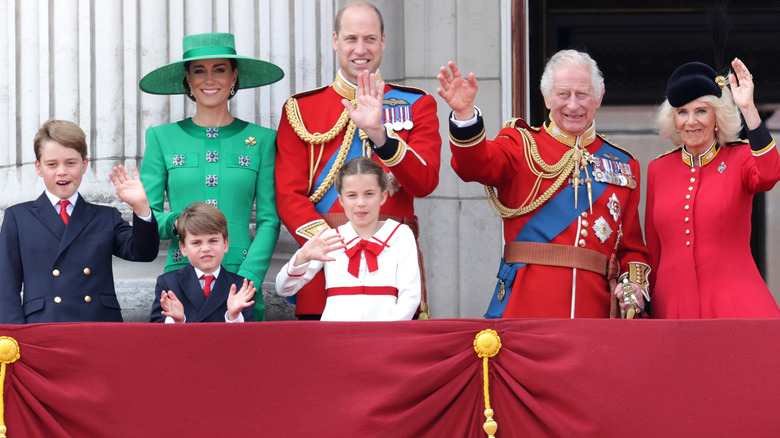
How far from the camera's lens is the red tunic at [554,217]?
13.5 feet

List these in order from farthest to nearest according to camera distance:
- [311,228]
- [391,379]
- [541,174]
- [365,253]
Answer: [541,174] < [311,228] < [365,253] < [391,379]

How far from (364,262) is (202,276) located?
21.8 inches

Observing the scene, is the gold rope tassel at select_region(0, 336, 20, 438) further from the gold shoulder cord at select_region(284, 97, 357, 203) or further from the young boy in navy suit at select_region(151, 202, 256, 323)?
the gold shoulder cord at select_region(284, 97, 357, 203)

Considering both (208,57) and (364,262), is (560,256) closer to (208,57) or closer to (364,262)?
(364,262)

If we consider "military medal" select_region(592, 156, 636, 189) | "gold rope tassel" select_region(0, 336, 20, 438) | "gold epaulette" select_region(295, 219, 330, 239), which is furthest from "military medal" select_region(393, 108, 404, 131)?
"gold rope tassel" select_region(0, 336, 20, 438)

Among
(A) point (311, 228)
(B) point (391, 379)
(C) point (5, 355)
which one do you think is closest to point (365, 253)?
(A) point (311, 228)

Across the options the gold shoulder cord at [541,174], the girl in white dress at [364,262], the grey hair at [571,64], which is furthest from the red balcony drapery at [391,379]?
the grey hair at [571,64]

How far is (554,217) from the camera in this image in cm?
418

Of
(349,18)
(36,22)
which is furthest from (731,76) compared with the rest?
(36,22)

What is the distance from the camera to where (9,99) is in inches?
203

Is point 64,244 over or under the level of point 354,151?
under

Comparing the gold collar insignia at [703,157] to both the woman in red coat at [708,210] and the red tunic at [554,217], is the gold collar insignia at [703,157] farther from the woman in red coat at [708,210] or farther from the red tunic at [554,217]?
the red tunic at [554,217]

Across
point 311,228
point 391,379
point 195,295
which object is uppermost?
point 311,228

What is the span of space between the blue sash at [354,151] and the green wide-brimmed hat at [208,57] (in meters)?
0.52
